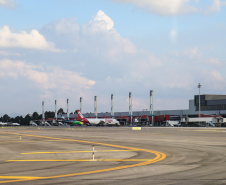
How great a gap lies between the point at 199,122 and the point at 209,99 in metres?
48.2

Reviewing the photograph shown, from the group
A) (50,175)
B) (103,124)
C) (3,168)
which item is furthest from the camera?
(103,124)

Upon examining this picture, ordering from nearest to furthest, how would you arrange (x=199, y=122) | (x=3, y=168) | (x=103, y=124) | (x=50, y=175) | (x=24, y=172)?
(x=50, y=175), (x=24, y=172), (x=3, y=168), (x=199, y=122), (x=103, y=124)

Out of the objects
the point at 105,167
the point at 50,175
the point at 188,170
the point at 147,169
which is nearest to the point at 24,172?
the point at 50,175

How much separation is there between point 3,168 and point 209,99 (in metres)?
186

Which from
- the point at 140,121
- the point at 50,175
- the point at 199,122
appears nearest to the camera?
the point at 50,175

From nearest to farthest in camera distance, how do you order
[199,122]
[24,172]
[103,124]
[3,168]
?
[24,172]
[3,168]
[199,122]
[103,124]

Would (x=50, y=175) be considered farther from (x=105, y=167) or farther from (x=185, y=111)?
(x=185, y=111)

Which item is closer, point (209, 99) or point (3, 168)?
point (3, 168)

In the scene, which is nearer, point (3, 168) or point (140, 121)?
point (3, 168)

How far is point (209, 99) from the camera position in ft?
646

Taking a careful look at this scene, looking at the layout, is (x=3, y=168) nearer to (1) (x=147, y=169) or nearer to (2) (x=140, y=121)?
(1) (x=147, y=169)

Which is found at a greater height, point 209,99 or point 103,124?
point 209,99

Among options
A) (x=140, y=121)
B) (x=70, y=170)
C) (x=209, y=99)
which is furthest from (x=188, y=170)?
(x=209, y=99)

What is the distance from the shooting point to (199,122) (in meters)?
152
